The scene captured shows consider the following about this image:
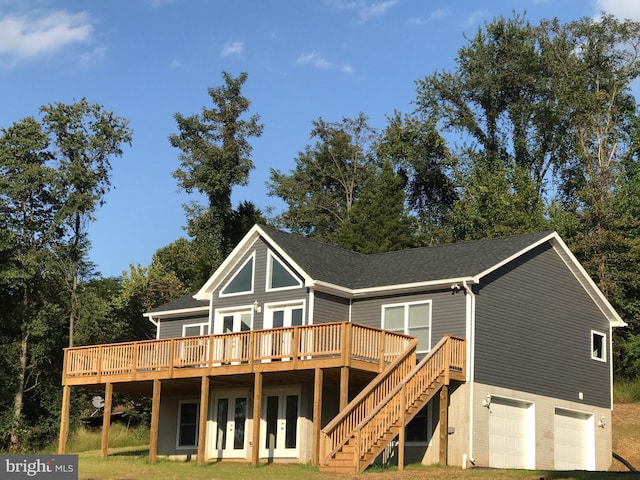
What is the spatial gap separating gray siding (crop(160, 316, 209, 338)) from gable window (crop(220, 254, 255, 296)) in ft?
13.5

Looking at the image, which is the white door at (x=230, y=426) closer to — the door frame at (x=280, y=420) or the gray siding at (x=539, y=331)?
the door frame at (x=280, y=420)

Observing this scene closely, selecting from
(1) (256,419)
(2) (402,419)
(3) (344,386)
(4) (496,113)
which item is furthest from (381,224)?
(2) (402,419)

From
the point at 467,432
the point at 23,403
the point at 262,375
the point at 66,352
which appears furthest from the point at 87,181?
the point at 467,432

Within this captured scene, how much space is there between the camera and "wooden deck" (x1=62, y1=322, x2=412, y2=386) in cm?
2753

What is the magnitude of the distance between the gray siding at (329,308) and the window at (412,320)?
4.64 feet

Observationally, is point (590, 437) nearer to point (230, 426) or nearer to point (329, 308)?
point (329, 308)

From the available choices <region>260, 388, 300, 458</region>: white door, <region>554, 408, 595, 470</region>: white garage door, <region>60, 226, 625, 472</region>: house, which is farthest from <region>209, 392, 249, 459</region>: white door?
<region>554, 408, 595, 470</region>: white garage door

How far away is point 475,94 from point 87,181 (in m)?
23.9

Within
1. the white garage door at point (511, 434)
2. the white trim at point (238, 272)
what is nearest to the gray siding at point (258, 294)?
the white trim at point (238, 272)

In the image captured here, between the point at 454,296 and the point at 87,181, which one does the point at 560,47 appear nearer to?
the point at 87,181

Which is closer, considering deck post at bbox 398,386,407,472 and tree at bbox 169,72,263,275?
deck post at bbox 398,386,407,472

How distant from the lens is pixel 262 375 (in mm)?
30031

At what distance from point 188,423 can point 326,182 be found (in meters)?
38.0

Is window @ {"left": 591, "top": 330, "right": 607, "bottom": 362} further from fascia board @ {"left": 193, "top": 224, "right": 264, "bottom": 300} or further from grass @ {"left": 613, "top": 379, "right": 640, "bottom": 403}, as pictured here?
fascia board @ {"left": 193, "top": 224, "right": 264, "bottom": 300}
